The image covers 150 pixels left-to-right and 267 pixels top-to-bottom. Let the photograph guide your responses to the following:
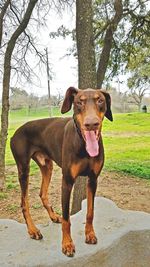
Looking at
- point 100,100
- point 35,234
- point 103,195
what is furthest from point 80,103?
point 103,195

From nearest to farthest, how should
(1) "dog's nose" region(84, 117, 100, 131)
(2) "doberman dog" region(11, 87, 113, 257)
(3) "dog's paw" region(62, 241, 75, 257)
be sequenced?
1. (1) "dog's nose" region(84, 117, 100, 131)
2. (2) "doberman dog" region(11, 87, 113, 257)
3. (3) "dog's paw" region(62, 241, 75, 257)

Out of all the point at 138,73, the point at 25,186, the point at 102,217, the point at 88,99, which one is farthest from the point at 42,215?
the point at 138,73

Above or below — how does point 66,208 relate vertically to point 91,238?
above

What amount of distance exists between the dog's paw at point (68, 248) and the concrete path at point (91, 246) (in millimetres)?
36

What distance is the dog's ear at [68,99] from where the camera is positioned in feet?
8.54

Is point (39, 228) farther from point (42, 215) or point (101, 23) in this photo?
point (101, 23)


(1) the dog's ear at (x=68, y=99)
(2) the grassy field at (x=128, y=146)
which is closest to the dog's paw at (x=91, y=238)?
(1) the dog's ear at (x=68, y=99)

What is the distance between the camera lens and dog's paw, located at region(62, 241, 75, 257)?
9.54 feet

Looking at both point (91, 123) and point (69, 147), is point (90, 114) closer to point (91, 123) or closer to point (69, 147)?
point (91, 123)

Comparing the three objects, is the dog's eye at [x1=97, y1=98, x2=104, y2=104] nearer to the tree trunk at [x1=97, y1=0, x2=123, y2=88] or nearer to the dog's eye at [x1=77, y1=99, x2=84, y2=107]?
the dog's eye at [x1=77, y1=99, x2=84, y2=107]

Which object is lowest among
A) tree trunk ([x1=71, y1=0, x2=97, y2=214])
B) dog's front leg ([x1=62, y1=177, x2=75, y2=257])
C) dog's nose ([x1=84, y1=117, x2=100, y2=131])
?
dog's front leg ([x1=62, y1=177, x2=75, y2=257])

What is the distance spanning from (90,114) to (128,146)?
1490 cm

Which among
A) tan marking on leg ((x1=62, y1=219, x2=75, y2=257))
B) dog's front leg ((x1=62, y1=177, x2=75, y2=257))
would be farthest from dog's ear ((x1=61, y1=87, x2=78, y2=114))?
tan marking on leg ((x1=62, y1=219, x2=75, y2=257))

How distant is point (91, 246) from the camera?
10.1 ft
